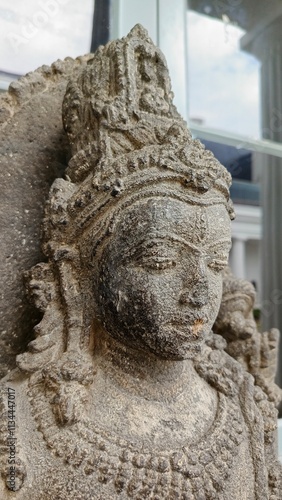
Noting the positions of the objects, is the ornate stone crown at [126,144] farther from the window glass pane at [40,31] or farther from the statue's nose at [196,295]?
the window glass pane at [40,31]

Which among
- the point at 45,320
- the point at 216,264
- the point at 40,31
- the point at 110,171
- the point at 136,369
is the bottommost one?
the point at 136,369

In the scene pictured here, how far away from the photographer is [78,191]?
1082 mm

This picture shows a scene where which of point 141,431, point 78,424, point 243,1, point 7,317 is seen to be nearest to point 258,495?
point 141,431

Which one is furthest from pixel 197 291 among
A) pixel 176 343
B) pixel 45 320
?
pixel 45 320

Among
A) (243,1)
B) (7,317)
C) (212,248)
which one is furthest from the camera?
(243,1)

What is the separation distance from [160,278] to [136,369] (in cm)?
22

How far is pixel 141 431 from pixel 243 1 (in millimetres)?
2452

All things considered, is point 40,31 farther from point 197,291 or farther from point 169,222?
point 197,291

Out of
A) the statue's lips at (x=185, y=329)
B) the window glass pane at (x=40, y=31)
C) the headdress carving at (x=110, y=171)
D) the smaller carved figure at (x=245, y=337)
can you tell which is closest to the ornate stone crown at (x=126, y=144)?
the headdress carving at (x=110, y=171)

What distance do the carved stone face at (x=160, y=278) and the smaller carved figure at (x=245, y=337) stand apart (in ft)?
1.13

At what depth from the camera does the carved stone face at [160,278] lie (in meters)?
0.96

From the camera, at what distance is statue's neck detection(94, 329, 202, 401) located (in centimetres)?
104

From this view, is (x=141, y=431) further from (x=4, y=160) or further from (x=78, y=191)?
(x=4, y=160)

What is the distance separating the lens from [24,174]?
4.14ft
